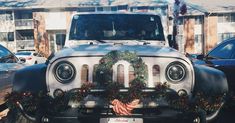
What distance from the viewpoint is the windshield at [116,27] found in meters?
6.12

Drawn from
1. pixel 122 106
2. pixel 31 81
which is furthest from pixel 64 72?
pixel 122 106

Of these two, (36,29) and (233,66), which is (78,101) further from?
(36,29)

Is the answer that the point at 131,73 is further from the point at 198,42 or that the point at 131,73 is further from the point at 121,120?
the point at 198,42

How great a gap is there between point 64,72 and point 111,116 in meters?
0.73

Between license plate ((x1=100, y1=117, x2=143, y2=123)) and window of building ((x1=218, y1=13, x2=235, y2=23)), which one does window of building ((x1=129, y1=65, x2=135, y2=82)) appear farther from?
window of building ((x1=218, y1=13, x2=235, y2=23))

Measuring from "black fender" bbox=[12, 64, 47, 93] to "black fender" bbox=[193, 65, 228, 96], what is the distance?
171cm

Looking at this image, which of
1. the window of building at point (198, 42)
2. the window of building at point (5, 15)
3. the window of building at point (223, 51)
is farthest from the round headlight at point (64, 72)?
the window of building at point (5, 15)

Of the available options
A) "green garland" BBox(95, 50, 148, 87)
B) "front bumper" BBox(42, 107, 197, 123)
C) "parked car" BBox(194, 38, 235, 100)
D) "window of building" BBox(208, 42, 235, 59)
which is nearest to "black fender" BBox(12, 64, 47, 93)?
"front bumper" BBox(42, 107, 197, 123)

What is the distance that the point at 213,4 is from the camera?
50.1 metres

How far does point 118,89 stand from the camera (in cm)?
414

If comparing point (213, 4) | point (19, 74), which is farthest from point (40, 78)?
point (213, 4)

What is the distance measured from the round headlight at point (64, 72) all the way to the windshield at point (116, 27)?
1.77 m

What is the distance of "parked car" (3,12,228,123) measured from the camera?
4.13 meters

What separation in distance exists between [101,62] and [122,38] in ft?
6.02
